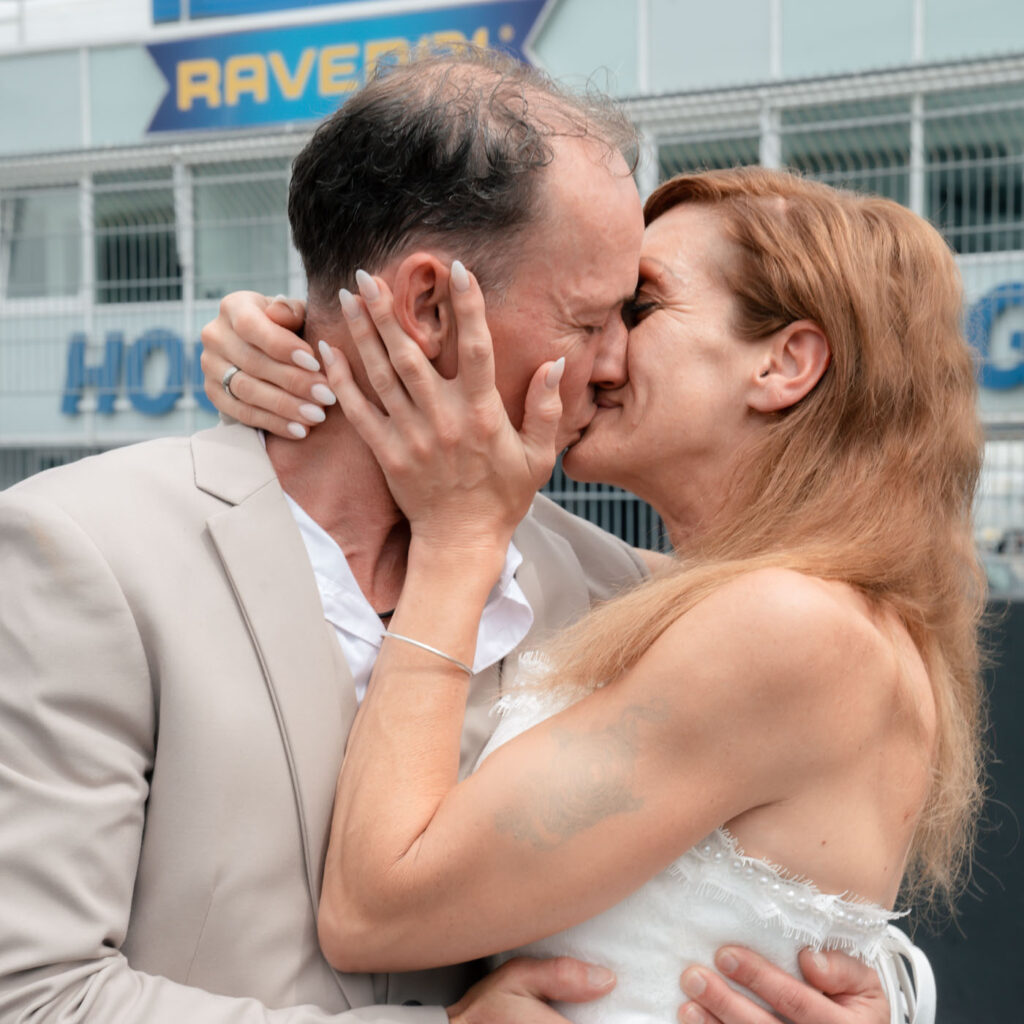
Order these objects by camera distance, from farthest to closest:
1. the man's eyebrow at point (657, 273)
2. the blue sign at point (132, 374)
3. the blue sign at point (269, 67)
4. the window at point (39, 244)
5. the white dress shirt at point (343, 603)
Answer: the blue sign at point (269, 67) < the window at point (39, 244) < the blue sign at point (132, 374) < the man's eyebrow at point (657, 273) < the white dress shirt at point (343, 603)

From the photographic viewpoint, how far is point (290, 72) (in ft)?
39.3

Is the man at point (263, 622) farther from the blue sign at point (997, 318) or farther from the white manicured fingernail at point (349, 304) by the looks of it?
the blue sign at point (997, 318)

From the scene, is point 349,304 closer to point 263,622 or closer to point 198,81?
point 263,622

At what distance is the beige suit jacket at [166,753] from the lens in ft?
4.89

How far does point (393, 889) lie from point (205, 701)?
0.38 m

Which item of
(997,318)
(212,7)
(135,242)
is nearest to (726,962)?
(997,318)

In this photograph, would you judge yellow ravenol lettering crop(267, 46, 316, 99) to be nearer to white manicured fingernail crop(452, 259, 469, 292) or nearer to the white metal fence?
the white metal fence

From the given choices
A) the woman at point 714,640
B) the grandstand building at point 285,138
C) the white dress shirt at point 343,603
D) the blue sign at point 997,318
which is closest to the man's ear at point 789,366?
the woman at point 714,640

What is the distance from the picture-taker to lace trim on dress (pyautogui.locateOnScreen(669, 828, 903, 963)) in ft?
5.77

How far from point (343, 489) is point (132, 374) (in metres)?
6.74

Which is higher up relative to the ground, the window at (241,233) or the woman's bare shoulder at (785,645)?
the window at (241,233)

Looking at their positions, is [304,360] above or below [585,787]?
above

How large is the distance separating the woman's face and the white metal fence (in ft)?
13.4

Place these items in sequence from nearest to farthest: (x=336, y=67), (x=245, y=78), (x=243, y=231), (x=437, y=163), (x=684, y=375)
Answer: (x=437, y=163)
(x=684, y=375)
(x=243, y=231)
(x=336, y=67)
(x=245, y=78)
